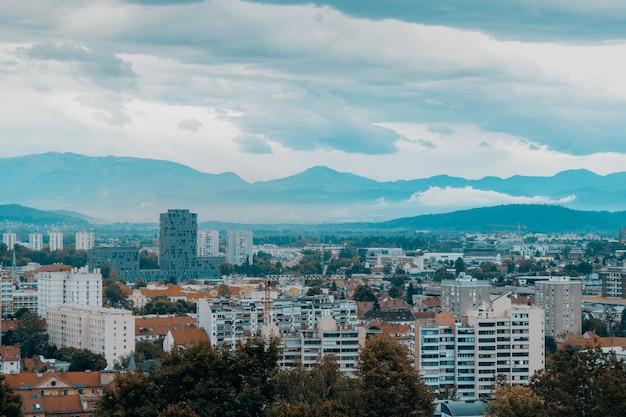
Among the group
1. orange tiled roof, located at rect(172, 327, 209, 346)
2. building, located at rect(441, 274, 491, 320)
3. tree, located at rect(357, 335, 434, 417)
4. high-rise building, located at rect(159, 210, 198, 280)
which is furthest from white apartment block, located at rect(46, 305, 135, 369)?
high-rise building, located at rect(159, 210, 198, 280)

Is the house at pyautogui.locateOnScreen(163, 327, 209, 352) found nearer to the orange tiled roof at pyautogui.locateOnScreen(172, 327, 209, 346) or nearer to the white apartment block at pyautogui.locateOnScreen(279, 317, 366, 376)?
the orange tiled roof at pyautogui.locateOnScreen(172, 327, 209, 346)

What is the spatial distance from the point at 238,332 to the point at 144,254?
109546 mm

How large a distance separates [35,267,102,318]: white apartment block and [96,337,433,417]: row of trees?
4671 centimetres

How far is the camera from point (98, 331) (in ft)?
220

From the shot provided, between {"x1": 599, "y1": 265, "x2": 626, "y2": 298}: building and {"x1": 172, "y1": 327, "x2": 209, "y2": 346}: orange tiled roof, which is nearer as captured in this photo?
{"x1": 172, "y1": 327, "x2": 209, "y2": 346}: orange tiled roof

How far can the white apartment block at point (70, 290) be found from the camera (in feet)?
272

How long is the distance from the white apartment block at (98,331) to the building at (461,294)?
24.3m

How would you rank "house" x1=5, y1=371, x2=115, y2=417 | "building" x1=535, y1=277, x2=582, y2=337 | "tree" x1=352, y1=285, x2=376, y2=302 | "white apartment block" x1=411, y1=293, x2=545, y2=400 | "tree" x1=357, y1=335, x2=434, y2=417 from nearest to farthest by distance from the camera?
"tree" x1=357, y1=335, x2=434, y2=417 → "house" x1=5, y1=371, x2=115, y2=417 → "white apartment block" x1=411, y1=293, x2=545, y2=400 → "building" x1=535, y1=277, x2=582, y2=337 → "tree" x1=352, y1=285, x2=376, y2=302

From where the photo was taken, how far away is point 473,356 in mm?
49750

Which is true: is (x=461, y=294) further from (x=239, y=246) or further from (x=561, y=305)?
(x=239, y=246)

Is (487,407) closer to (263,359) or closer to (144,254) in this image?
(263,359)

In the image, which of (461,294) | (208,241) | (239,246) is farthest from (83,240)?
(461,294)

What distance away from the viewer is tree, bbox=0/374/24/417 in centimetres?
3341

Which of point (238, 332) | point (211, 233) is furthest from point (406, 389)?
point (211, 233)
